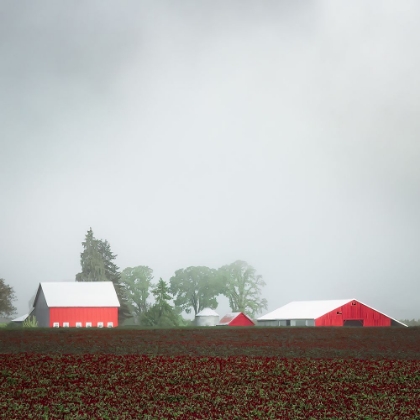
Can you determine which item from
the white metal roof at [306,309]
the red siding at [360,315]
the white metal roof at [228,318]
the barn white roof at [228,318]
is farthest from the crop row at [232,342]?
the barn white roof at [228,318]

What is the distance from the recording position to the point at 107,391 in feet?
75.6

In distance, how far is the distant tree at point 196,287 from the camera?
11112cm

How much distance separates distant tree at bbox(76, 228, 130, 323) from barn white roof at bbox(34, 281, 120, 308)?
79.9ft

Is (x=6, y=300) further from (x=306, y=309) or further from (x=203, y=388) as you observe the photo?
(x=203, y=388)

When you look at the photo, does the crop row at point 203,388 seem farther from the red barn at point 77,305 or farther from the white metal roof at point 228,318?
the white metal roof at point 228,318

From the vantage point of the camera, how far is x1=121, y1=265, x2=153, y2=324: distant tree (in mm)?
110188

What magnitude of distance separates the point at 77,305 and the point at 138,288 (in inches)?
1363

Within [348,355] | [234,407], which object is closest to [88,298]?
[348,355]

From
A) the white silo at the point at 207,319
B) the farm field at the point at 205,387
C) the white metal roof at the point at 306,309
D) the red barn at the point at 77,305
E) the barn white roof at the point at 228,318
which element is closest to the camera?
the farm field at the point at 205,387

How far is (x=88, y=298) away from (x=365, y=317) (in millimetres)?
31006

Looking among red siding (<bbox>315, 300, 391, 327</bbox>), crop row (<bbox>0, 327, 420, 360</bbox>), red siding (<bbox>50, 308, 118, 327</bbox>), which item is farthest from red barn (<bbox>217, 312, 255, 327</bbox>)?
crop row (<bbox>0, 327, 420, 360</bbox>)

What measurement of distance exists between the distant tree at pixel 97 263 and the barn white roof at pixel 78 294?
959 inches

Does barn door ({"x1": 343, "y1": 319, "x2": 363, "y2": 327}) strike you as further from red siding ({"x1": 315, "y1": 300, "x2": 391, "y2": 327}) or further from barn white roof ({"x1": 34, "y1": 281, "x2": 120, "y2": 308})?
barn white roof ({"x1": 34, "y1": 281, "x2": 120, "y2": 308})

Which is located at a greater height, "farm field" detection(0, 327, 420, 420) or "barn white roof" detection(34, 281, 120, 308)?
"barn white roof" detection(34, 281, 120, 308)
